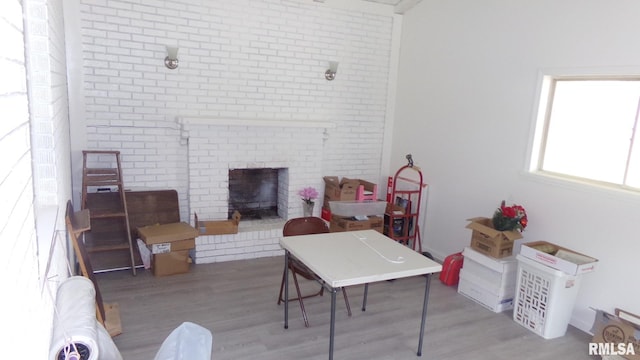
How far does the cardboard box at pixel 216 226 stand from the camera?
4742 millimetres

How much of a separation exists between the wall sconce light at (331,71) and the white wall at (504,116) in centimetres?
100

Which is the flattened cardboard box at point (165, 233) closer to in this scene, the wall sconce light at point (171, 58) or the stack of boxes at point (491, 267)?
the wall sconce light at point (171, 58)

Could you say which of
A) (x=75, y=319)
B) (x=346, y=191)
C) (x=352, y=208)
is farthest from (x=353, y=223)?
(x=75, y=319)

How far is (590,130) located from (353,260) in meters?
2.48

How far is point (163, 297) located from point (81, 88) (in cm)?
226

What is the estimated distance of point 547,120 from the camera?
402 cm

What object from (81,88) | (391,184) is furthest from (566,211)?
(81,88)

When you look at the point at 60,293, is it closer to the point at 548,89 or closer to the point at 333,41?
the point at 548,89

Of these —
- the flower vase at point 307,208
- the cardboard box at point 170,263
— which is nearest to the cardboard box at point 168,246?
the cardboard box at point 170,263

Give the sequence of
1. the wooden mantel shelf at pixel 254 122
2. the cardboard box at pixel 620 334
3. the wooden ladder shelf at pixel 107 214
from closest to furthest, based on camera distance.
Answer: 1. the cardboard box at pixel 620 334
2. the wooden ladder shelf at pixel 107 214
3. the wooden mantel shelf at pixel 254 122

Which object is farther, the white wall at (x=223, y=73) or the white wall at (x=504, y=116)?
the white wall at (x=223, y=73)

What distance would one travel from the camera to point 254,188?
549 cm

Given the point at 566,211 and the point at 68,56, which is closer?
the point at 566,211

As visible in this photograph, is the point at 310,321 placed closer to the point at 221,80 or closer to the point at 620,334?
the point at 620,334
